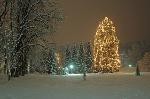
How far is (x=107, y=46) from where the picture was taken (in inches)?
2768

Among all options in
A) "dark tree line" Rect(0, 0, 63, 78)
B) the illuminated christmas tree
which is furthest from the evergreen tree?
"dark tree line" Rect(0, 0, 63, 78)

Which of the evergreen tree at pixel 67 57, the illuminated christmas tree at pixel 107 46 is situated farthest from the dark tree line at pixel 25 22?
the evergreen tree at pixel 67 57

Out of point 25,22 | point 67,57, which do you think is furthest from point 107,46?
point 67,57

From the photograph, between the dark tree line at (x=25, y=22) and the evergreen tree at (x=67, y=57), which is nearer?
the dark tree line at (x=25, y=22)

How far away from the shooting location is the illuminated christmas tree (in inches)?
2766

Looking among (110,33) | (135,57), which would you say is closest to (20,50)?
(110,33)

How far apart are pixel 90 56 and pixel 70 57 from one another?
18.1 ft

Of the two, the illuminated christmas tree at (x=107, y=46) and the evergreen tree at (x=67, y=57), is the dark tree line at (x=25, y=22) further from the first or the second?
the evergreen tree at (x=67, y=57)

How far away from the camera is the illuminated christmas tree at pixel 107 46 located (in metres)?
70.2

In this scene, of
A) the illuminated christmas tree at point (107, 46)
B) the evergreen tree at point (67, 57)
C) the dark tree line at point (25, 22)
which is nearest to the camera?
the dark tree line at point (25, 22)

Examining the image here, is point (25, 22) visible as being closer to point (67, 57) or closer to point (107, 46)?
point (107, 46)

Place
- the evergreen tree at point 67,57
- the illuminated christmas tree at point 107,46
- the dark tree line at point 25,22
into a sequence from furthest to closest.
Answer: the evergreen tree at point 67,57, the illuminated christmas tree at point 107,46, the dark tree line at point 25,22

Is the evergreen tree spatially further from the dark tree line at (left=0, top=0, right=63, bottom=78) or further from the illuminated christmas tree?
the dark tree line at (left=0, top=0, right=63, bottom=78)

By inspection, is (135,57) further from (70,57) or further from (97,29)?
(97,29)
